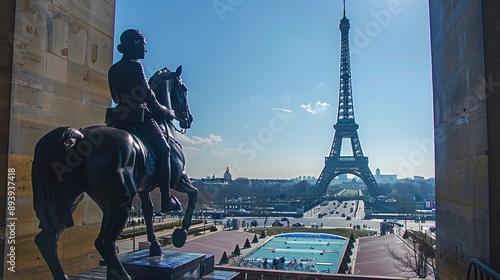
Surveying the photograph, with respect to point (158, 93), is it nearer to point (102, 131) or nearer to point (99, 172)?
point (102, 131)

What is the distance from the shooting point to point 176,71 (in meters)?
6.71

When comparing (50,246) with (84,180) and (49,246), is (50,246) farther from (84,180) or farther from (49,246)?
(84,180)

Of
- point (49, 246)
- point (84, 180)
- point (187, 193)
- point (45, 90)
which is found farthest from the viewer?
point (45, 90)

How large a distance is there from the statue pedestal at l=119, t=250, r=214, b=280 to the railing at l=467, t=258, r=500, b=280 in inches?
160

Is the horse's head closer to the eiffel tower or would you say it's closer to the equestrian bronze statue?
the equestrian bronze statue

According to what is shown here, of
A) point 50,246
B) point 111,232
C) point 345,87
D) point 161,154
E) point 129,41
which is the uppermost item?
point 345,87

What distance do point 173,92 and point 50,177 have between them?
2717 mm

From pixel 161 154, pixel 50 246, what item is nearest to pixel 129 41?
pixel 161 154

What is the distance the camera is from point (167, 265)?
5.75 m

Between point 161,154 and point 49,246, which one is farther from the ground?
point 161,154

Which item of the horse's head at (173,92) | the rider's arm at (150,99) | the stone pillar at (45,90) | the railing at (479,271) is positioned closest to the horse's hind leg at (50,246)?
the rider's arm at (150,99)

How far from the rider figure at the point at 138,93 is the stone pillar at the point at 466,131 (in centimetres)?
451

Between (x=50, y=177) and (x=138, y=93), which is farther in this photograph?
(x=138, y=93)

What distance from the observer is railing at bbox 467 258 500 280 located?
5066 millimetres
